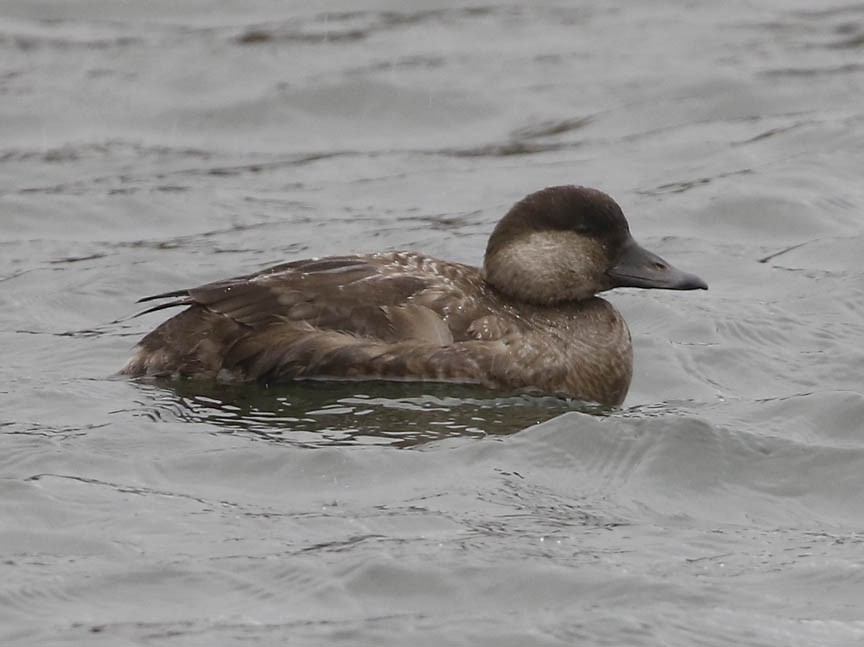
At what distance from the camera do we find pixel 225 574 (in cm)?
620

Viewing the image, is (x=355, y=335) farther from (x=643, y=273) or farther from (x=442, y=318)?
(x=643, y=273)

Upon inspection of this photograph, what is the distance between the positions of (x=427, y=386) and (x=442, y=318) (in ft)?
0.98

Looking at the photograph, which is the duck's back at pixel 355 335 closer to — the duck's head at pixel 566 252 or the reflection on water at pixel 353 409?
the reflection on water at pixel 353 409

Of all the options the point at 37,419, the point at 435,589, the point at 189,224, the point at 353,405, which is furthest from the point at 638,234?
the point at 435,589

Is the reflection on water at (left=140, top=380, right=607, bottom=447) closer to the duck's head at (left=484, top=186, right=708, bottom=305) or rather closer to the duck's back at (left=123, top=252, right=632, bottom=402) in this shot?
the duck's back at (left=123, top=252, right=632, bottom=402)

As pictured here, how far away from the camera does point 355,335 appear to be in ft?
26.8

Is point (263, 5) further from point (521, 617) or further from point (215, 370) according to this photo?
point (521, 617)

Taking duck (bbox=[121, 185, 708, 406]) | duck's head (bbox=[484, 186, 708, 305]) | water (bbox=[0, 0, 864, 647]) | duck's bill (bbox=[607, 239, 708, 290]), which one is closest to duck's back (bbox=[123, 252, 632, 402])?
duck (bbox=[121, 185, 708, 406])

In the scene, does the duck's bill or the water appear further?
the duck's bill

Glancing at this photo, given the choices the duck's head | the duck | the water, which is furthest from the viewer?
the duck's head

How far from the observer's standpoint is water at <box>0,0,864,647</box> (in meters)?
6.14

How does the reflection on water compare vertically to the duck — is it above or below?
below

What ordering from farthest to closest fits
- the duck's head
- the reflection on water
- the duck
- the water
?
1. the duck's head
2. the duck
3. the reflection on water
4. the water

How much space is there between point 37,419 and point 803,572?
3.28m
